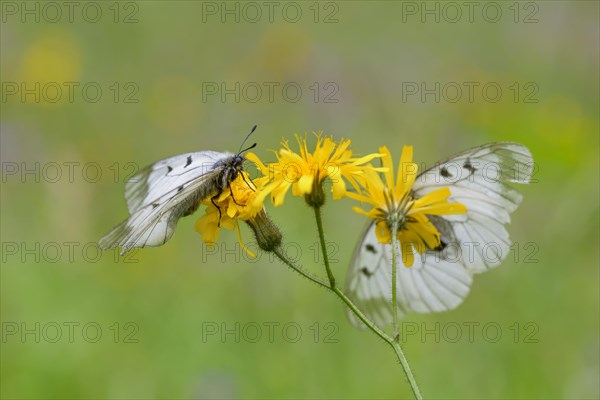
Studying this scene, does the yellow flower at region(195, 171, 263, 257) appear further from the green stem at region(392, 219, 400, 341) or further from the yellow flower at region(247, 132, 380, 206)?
the green stem at region(392, 219, 400, 341)

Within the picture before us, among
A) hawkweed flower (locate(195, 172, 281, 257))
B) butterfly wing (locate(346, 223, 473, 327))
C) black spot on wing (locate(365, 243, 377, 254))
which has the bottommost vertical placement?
butterfly wing (locate(346, 223, 473, 327))

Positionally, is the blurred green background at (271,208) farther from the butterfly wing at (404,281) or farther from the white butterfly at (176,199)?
the white butterfly at (176,199)

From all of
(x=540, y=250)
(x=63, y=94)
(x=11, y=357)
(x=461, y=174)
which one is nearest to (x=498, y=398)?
(x=540, y=250)

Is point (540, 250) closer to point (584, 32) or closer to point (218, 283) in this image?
point (218, 283)

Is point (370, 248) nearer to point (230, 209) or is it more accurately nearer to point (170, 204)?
point (230, 209)

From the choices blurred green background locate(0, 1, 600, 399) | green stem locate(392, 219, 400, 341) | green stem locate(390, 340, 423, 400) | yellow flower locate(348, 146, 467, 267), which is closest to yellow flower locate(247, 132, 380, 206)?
yellow flower locate(348, 146, 467, 267)

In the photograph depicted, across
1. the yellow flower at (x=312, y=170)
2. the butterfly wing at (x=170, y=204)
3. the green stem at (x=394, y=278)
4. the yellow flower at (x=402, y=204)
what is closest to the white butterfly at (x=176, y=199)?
the butterfly wing at (x=170, y=204)
